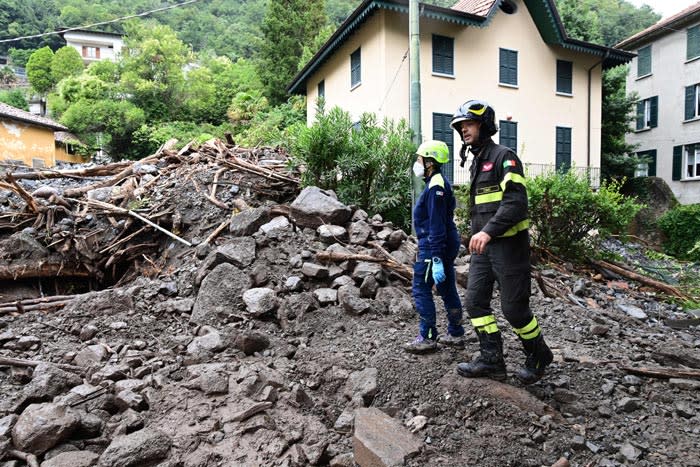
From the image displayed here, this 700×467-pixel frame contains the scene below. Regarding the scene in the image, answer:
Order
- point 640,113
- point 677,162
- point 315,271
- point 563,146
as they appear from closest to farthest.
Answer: point 315,271 → point 563,146 → point 677,162 → point 640,113

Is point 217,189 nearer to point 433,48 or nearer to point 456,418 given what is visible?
point 456,418

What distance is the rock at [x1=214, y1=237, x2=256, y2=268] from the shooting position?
5910 mm

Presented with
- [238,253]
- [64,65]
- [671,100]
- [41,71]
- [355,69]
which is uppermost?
[64,65]

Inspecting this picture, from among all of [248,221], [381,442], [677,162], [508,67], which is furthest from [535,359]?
[677,162]

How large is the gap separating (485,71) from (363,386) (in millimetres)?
17647

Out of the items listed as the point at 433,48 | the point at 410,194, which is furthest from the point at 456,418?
the point at 433,48

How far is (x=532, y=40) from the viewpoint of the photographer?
64.7 ft

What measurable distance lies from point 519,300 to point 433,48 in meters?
16.1

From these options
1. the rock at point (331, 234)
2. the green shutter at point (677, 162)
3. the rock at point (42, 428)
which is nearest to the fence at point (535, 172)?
the green shutter at point (677, 162)

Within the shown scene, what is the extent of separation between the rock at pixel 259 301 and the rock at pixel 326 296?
49 centimetres

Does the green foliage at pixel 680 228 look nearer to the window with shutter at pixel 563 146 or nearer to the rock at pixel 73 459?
the window with shutter at pixel 563 146

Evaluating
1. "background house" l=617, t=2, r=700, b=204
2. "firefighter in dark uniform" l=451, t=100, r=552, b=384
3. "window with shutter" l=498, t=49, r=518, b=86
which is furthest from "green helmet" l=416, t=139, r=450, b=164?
"background house" l=617, t=2, r=700, b=204

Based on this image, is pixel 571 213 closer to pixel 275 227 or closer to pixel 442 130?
pixel 275 227

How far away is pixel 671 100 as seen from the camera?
25.2 metres
